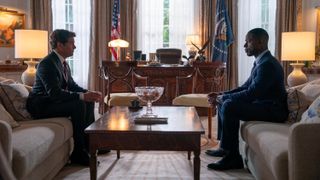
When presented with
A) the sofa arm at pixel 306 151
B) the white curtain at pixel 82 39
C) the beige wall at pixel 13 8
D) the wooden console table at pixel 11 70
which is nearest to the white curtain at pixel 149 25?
the white curtain at pixel 82 39

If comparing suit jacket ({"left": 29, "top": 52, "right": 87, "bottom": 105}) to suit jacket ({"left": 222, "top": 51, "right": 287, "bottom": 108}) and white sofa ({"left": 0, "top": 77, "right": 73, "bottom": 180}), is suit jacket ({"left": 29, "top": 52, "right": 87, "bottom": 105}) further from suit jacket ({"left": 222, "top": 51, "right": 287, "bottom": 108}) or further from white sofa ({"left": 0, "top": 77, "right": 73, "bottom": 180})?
suit jacket ({"left": 222, "top": 51, "right": 287, "bottom": 108})

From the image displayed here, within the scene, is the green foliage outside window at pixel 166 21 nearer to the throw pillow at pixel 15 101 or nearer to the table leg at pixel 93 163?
the throw pillow at pixel 15 101

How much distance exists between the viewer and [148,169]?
354 cm

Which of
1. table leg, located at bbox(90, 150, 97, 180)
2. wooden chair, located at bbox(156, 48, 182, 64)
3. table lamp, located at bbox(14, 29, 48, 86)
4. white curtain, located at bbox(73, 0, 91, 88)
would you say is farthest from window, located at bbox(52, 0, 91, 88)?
table leg, located at bbox(90, 150, 97, 180)

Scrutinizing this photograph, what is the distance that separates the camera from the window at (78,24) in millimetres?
8031

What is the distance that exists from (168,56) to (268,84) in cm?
376

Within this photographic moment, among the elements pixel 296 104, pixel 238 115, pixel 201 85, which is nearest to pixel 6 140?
pixel 238 115

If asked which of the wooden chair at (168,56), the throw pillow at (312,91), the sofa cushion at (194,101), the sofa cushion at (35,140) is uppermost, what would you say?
the wooden chair at (168,56)

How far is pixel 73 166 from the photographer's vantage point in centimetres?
363

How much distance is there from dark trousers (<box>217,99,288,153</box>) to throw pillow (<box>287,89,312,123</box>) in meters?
0.06

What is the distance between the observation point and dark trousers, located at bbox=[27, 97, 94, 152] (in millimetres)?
3543

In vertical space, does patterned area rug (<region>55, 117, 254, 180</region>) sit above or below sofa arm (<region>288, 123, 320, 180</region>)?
below

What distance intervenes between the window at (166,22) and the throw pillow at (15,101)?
4.87m

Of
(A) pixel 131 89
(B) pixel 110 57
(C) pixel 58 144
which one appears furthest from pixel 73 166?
(B) pixel 110 57
